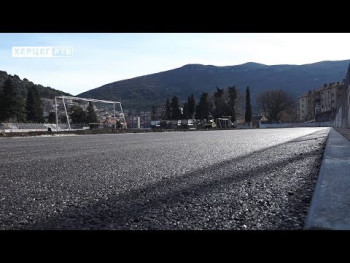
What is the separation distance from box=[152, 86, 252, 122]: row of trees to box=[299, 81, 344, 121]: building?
25.7 meters

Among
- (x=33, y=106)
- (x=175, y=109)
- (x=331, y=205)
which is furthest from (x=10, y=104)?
(x=331, y=205)

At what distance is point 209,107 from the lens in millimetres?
89375

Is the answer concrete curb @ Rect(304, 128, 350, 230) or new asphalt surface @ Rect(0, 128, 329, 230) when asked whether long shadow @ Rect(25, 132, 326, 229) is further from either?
concrete curb @ Rect(304, 128, 350, 230)

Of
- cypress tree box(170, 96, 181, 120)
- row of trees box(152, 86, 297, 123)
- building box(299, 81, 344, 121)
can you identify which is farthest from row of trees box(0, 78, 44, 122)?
building box(299, 81, 344, 121)

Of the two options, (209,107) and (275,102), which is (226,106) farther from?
(275,102)

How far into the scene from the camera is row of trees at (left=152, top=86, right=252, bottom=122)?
87.3 metres

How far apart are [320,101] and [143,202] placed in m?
128

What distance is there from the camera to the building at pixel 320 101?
107631 mm

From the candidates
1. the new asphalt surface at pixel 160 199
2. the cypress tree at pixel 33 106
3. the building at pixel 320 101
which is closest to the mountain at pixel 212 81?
the building at pixel 320 101

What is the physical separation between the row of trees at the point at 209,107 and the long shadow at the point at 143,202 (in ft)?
270

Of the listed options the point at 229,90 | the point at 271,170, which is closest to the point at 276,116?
the point at 229,90

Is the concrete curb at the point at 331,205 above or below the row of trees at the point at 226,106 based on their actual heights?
below

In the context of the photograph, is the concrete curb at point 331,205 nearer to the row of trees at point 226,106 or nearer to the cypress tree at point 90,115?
the cypress tree at point 90,115

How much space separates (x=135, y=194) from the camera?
9.42 feet
